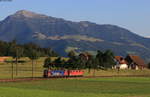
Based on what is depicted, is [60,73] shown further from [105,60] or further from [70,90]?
[105,60]

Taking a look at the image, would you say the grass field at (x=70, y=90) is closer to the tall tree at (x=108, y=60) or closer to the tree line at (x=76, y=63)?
the tree line at (x=76, y=63)

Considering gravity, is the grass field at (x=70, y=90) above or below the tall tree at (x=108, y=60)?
below

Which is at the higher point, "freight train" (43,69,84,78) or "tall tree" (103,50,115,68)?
"tall tree" (103,50,115,68)

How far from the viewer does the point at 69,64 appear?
5226 inches

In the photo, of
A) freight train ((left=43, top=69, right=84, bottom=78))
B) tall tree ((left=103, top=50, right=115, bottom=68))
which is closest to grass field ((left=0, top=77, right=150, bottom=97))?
freight train ((left=43, top=69, right=84, bottom=78))

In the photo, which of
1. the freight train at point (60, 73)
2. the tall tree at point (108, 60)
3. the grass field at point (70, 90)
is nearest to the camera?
the grass field at point (70, 90)

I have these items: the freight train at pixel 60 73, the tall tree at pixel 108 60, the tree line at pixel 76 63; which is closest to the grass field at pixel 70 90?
the freight train at pixel 60 73

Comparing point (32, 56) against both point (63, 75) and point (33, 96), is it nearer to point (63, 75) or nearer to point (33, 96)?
point (63, 75)

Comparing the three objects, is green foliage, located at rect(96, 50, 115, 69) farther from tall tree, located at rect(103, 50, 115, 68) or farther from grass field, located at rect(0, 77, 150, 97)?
grass field, located at rect(0, 77, 150, 97)

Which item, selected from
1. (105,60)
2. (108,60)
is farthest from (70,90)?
(105,60)

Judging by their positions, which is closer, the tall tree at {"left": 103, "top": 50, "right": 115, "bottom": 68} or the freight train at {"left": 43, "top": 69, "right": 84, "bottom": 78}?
the freight train at {"left": 43, "top": 69, "right": 84, "bottom": 78}

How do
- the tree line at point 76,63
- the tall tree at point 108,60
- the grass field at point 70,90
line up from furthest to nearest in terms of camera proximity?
the tall tree at point 108,60
the tree line at point 76,63
the grass field at point 70,90

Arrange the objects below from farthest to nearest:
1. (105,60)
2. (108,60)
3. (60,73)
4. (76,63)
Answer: (105,60), (108,60), (76,63), (60,73)

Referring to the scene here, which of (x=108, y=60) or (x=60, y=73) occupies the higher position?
(x=108, y=60)
